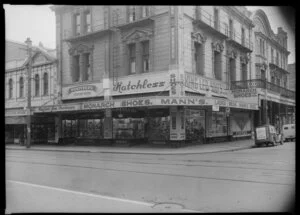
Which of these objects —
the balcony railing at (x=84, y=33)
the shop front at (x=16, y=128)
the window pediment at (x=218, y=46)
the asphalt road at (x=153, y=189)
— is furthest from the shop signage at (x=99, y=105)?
Answer: the asphalt road at (x=153, y=189)

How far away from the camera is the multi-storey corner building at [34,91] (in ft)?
91.4

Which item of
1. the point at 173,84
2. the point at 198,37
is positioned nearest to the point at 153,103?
the point at 173,84

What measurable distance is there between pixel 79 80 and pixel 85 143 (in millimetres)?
5203

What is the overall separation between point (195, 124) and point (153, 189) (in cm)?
1581

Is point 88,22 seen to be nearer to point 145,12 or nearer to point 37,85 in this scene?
point 145,12

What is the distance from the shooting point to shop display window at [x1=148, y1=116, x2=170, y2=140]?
22.7 metres

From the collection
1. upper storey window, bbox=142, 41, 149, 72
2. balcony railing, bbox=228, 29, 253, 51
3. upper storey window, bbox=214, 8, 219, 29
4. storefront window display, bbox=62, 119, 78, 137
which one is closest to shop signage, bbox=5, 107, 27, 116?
storefront window display, bbox=62, 119, 78, 137

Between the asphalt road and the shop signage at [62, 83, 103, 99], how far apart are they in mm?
13264

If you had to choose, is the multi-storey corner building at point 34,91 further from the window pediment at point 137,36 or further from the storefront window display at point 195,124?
the storefront window display at point 195,124

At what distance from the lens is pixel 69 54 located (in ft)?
83.5

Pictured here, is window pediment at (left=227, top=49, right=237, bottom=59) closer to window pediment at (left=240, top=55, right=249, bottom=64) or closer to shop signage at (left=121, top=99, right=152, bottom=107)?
window pediment at (left=240, top=55, right=249, bottom=64)

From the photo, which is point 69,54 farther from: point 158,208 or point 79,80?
point 158,208

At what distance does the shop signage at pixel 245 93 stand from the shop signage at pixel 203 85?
1.11 metres

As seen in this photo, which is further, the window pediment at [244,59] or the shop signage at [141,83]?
the window pediment at [244,59]
